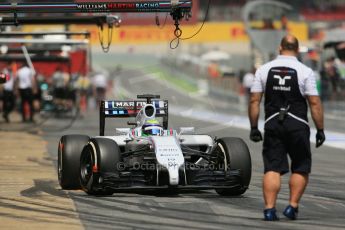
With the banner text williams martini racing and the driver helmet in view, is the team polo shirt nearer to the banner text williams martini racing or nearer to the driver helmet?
the driver helmet

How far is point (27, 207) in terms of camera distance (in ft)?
35.8

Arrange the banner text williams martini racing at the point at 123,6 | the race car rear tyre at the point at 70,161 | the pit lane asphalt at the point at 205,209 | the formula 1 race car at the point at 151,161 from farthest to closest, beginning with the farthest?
the banner text williams martini racing at the point at 123,6
the race car rear tyre at the point at 70,161
the formula 1 race car at the point at 151,161
the pit lane asphalt at the point at 205,209

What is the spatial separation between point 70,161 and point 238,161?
191 cm

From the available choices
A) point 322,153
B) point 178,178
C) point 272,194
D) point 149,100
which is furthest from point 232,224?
point 322,153

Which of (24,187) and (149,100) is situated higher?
(149,100)

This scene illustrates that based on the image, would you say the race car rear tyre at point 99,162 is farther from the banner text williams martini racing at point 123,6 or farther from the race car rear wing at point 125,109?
the banner text williams martini racing at point 123,6

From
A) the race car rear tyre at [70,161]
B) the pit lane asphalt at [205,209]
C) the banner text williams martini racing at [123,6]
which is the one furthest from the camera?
Result: the banner text williams martini racing at [123,6]

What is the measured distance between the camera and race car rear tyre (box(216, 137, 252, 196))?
11.9 metres

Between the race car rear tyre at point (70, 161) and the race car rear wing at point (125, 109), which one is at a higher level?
the race car rear wing at point (125, 109)

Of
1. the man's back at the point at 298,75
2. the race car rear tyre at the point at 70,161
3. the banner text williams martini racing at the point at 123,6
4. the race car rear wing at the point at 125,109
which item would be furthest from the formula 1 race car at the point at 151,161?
the man's back at the point at 298,75

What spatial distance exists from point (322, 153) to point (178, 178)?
8296 millimetres

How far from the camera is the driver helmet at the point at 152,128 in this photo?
491 inches

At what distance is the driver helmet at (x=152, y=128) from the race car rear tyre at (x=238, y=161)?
79 cm

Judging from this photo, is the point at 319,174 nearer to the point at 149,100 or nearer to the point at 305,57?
the point at 149,100
